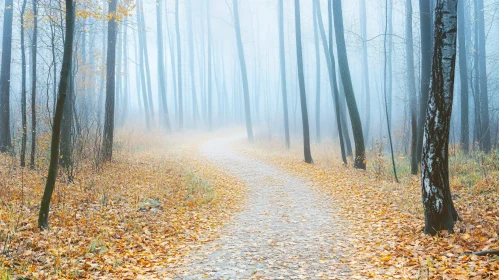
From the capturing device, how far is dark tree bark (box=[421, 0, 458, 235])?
5.19m

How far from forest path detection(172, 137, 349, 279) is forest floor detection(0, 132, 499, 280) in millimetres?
21

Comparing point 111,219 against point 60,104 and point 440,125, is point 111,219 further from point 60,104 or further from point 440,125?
point 440,125

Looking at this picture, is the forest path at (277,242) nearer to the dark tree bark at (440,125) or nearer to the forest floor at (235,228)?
the forest floor at (235,228)

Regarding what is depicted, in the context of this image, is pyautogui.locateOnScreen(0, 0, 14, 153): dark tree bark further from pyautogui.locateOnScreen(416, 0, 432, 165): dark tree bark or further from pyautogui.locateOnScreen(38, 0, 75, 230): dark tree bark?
pyautogui.locateOnScreen(416, 0, 432, 165): dark tree bark

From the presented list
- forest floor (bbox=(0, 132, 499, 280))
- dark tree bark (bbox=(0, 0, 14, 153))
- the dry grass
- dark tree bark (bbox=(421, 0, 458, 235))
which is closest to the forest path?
forest floor (bbox=(0, 132, 499, 280))

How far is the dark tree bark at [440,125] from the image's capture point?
204 inches

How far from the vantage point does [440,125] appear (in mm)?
5309

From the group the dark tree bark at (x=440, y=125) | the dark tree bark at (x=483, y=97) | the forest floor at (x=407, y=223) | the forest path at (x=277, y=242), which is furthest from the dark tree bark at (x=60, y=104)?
the dark tree bark at (x=483, y=97)

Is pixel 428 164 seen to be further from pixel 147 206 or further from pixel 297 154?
pixel 297 154

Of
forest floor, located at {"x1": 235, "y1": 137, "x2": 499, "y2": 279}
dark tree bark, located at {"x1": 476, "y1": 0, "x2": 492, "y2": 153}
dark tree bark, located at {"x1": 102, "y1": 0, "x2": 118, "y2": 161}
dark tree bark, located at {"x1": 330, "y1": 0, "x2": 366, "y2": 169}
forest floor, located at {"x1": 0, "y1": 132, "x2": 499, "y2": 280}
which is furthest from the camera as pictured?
dark tree bark, located at {"x1": 476, "y1": 0, "x2": 492, "y2": 153}

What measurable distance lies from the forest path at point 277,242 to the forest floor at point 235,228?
2 centimetres

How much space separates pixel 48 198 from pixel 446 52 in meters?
7.21

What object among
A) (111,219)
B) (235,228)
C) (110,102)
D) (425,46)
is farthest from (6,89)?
(425,46)

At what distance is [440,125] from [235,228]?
14.7 ft
